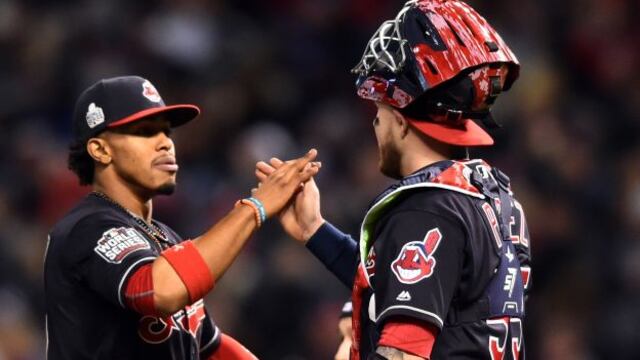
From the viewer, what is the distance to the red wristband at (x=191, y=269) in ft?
14.6

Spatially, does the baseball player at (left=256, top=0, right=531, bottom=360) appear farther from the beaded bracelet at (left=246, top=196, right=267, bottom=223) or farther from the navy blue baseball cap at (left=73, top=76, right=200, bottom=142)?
the navy blue baseball cap at (left=73, top=76, right=200, bottom=142)

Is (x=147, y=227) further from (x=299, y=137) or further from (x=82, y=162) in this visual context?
(x=299, y=137)

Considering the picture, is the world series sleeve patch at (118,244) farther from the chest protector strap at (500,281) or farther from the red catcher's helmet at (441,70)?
the chest protector strap at (500,281)

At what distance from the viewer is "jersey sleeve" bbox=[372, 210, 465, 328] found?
403 cm

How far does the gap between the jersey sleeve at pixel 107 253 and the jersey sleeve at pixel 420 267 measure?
918mm

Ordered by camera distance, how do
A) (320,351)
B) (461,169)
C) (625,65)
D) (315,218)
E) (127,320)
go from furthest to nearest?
(625,65) < (320,351) < (315,218) < (127,320) < (461,169)

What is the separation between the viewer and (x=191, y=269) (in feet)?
14.6

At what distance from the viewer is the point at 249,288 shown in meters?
9.36

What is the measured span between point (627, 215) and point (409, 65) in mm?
5398

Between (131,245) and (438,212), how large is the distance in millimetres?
1151

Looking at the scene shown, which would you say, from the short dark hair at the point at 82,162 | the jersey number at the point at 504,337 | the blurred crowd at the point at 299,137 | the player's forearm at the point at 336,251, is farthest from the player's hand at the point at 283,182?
the blurred crowd at the point at 299,137

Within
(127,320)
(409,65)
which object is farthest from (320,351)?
(409,65)

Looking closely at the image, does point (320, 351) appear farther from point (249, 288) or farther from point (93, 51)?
point (93, 51)

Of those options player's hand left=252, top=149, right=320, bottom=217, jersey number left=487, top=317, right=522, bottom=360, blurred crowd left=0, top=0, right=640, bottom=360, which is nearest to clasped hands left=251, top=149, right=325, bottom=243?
player's hand left=252, top=149, right=320, bottom=217
